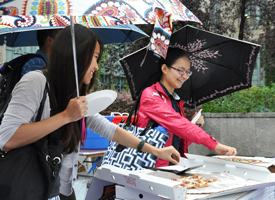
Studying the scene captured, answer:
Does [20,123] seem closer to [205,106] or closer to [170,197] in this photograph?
[170,197]

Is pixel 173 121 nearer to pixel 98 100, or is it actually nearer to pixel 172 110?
pixel 172 110

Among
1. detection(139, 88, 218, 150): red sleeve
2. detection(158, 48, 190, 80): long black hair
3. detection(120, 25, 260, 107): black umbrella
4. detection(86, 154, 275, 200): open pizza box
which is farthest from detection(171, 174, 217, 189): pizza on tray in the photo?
detection(120, 25, 260, 107): black umbrella

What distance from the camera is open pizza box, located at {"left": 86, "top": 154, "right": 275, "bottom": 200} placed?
1.79m

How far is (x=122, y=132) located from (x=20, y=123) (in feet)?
2.98

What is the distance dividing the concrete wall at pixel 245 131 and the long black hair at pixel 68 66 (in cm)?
760

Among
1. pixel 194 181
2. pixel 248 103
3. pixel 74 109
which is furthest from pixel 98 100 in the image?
pixel 248 103

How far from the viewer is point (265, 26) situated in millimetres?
13305

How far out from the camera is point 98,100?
2.15 m

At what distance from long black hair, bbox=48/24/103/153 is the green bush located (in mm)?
8010

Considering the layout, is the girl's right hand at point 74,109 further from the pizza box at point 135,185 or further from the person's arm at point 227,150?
the person's arm at point 227,150

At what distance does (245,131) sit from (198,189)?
25.1 ft

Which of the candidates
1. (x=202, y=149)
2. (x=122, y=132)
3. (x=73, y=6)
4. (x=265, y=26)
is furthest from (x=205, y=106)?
(x=73, y=6)

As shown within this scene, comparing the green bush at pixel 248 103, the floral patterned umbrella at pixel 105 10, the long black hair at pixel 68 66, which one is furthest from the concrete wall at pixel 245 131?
the long black hair at pixel 68 66

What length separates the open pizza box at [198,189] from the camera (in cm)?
179
